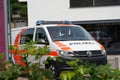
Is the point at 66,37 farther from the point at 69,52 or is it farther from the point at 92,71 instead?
the point at 92,71

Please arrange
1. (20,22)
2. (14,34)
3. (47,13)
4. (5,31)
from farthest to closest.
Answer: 1. (20,22)
2. (47,13)
3. (14,34)
4. (5,31)

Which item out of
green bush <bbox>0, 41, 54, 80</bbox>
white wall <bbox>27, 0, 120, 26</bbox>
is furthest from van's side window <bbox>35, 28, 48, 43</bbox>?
white wall <bbox>27, 0, 120, 26</bbox>

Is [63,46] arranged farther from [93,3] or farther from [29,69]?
[93,3]

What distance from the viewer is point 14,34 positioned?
17406 millimetres

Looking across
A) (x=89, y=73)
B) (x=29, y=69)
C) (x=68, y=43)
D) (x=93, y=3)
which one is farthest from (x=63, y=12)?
(x=89, y=73)

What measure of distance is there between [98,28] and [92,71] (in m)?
25.1

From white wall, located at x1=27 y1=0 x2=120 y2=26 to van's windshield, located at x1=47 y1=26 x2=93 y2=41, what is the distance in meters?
13.8

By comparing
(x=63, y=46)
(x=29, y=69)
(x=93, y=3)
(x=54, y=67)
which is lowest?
(x=54, y=67)

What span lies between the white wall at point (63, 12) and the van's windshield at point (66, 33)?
13794 mm

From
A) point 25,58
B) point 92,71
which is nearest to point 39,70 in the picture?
point 25,58

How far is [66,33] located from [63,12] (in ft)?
47.5

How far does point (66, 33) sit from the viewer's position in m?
14.9

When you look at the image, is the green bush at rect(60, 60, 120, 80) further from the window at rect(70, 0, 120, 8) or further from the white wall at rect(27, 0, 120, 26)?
the window at rect(70, 0, 120, 8)

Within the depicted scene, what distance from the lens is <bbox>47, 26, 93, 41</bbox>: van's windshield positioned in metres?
14.5
